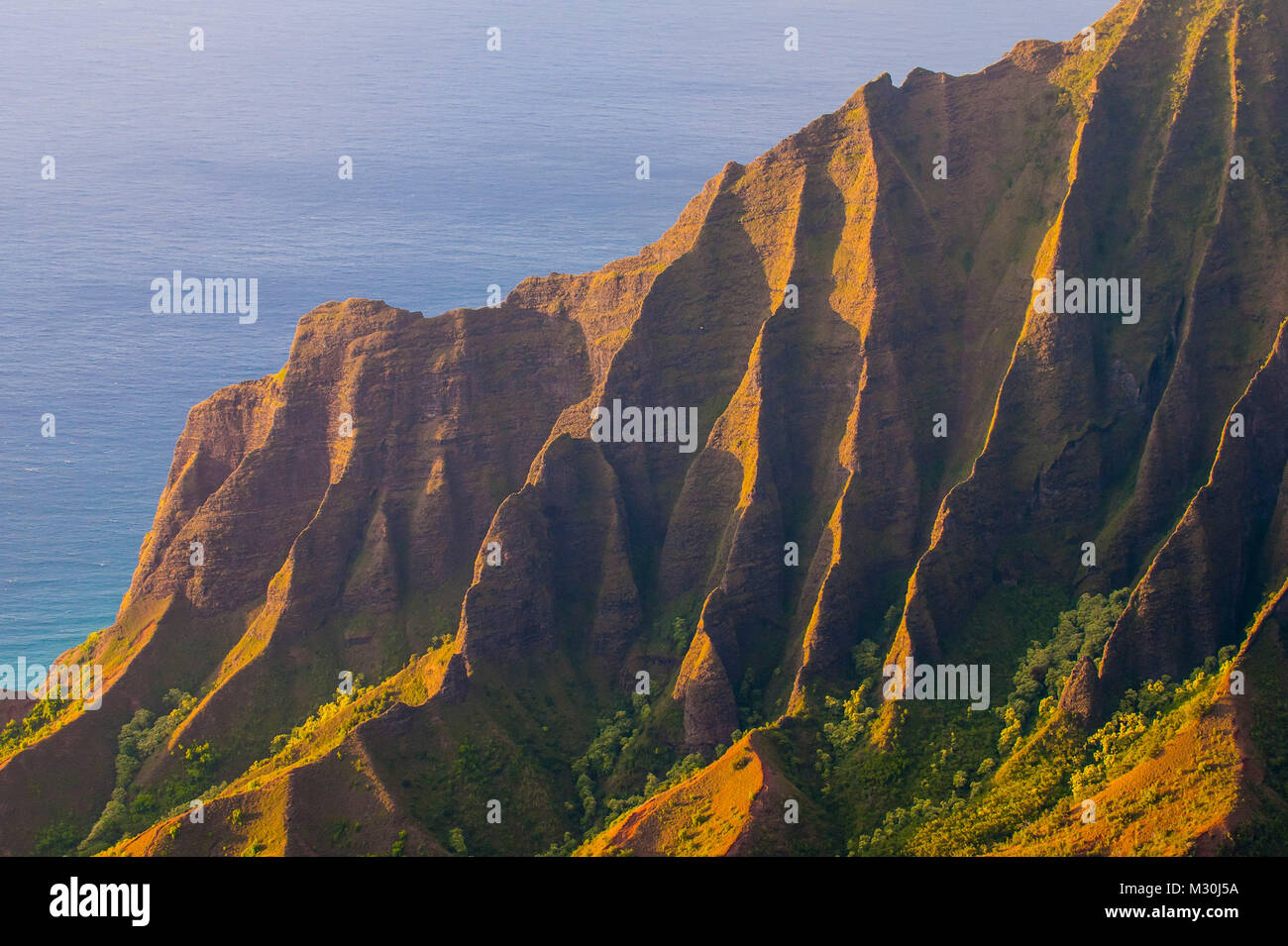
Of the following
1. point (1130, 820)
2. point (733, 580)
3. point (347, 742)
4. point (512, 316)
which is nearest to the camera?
point (1130, 820)

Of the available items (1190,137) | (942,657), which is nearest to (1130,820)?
(942,657)

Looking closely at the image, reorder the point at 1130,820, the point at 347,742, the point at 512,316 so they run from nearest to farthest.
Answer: the point at 1130,820, the point at 347,742, the point at 512,316

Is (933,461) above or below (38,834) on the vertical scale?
above

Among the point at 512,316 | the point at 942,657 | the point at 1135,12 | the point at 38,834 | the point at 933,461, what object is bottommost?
the point at 38,834

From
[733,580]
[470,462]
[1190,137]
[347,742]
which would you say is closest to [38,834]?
[347,742]

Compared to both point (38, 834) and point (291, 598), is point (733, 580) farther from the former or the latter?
point (38, 834)

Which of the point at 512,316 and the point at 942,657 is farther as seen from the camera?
the point at 512,316
